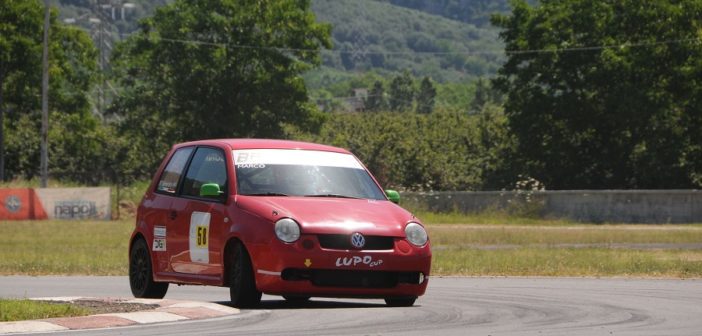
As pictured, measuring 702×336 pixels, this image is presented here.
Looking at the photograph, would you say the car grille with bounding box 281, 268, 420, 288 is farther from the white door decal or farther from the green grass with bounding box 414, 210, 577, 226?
the green grass with bounding box 414, 210, 577, 226

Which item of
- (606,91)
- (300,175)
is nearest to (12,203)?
(606,91)

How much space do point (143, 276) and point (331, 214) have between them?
3026mm

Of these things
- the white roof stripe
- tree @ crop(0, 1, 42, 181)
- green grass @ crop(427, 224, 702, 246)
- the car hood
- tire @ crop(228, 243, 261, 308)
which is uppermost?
tree @ crop(0, 1, 42, 181)

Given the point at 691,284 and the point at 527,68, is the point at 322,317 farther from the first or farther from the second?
the point at 527,68

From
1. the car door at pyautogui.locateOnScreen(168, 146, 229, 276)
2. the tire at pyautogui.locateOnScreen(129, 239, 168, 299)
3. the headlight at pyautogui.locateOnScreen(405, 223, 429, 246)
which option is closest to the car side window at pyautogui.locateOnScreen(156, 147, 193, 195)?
the car door at pyautogui.locateOnScreen(168, 146, 229, 276)

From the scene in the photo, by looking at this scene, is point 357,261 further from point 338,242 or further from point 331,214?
point 331,214

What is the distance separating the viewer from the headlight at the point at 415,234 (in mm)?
14039

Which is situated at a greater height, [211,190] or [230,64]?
[230,64]

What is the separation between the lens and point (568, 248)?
3109 cm

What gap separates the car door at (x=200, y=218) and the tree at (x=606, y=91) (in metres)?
48.0

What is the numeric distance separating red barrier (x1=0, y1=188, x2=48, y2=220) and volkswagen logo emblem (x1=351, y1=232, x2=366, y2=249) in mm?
38745

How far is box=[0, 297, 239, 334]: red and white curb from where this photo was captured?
38.6ft

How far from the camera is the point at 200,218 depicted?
48.4 ft

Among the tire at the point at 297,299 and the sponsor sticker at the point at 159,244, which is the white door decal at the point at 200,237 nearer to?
the sponsor sticker at the point at 159,244
